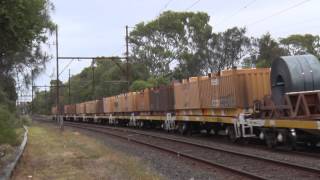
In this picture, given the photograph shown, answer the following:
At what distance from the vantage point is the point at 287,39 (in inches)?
3762

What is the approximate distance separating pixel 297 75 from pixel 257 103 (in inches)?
97.0

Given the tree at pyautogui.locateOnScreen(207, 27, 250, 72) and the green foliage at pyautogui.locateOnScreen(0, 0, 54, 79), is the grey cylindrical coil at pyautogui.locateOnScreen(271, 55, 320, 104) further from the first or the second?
the tree at pyautogui.locateOnScreen(207, 27, 250, 72)

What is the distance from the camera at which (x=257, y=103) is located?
20.8 m

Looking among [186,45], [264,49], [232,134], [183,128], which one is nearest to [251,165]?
[232,134]

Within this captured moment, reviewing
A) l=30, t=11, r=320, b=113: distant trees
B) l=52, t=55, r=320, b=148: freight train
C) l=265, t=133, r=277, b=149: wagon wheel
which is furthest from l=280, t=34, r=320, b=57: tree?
l=265, t=133, r=277, b=149: wagon wheel

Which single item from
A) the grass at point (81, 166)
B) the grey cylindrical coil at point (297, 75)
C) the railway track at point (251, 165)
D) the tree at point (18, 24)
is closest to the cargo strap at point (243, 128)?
the railway track at point (251, 165)

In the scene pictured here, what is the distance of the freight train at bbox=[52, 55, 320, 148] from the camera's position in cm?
1725

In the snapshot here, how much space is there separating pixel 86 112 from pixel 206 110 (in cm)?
4623

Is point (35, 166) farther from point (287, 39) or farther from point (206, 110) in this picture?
point (287, 39)

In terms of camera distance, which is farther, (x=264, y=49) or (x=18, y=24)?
(x=264, y=49)

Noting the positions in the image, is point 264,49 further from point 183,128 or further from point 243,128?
point 243,128

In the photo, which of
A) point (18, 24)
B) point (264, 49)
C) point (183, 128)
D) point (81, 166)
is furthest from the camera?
point (264, 49)

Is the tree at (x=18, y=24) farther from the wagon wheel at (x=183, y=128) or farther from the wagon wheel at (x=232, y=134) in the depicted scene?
the wagon wheel at (x=183, y=128)

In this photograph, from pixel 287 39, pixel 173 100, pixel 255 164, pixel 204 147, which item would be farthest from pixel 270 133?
pixel 287 39
